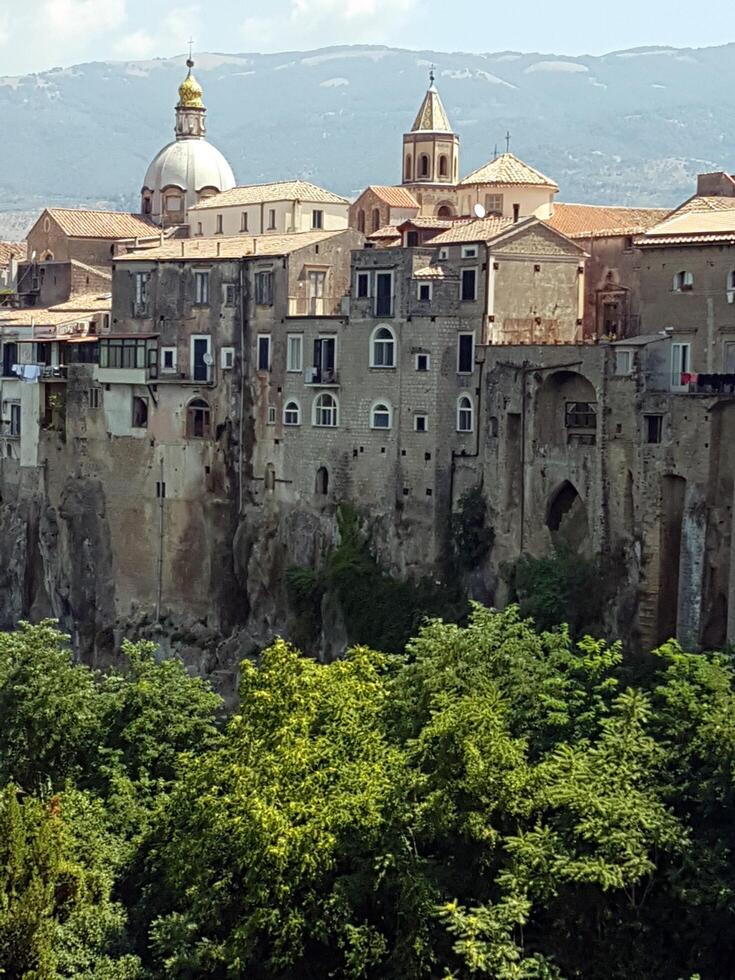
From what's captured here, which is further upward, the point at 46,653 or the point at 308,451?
the point at 308,451

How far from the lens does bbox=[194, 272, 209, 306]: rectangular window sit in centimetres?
7669

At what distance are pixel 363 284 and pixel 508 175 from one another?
43.8 ft

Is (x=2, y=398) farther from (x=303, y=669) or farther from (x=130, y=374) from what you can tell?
(x=303, y=669)

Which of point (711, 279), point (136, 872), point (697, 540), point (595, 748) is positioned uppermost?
point (711, 279)

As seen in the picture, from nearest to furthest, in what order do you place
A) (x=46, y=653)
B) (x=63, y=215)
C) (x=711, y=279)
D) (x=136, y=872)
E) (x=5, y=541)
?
(x=136, y=872)
(x=46, y=653)
(x=711, y=279)
(x=5, y=541)
(x=63, y=215)

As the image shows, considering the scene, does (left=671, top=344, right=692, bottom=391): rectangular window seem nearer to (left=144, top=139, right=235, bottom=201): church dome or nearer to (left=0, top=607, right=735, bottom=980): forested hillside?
(left=0, top=607, right=735, bottom=980): forested hillside

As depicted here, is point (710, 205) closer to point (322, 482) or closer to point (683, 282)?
point (683, 282)

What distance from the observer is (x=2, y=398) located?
84.7 metres

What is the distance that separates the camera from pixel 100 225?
301 ft

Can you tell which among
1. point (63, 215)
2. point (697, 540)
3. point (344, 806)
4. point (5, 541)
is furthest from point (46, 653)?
point (63, 215)

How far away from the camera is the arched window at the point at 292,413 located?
7344cm

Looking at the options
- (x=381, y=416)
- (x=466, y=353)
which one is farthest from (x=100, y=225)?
(x=466, y=353)

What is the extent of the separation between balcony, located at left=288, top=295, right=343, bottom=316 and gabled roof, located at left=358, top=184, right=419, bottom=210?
1183cm

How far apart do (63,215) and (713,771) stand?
173ft
